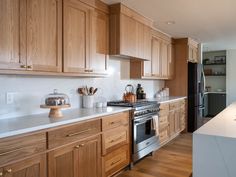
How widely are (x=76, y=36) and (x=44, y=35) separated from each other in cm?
48

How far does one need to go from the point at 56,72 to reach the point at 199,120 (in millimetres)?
4404

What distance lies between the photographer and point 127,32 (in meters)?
3.32

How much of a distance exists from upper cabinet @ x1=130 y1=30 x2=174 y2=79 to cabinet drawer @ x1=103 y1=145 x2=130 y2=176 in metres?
1.58

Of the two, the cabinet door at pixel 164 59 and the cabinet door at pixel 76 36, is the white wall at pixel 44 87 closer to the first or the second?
the cabinet door at pixel 76 36

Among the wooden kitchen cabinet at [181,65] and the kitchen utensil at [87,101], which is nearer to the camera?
the kitchen utensil at [87,101]

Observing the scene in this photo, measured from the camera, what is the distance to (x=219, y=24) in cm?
423

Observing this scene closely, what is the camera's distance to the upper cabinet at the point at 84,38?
2.51m

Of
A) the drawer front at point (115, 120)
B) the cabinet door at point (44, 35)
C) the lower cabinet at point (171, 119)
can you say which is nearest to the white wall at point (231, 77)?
the lower cabinet at point (171, 119)

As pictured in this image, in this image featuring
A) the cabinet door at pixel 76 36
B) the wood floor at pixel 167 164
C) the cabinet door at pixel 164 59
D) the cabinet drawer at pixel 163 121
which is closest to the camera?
the cabinet door at pixel 76 36

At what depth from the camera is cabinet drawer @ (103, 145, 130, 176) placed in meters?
2.68

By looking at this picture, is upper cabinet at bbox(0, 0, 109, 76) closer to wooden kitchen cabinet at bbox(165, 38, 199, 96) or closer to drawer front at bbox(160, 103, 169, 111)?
drawer front at bbox(160, 103, 169, 111)

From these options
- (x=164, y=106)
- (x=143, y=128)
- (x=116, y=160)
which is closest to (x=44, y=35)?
(x=116, y=160)

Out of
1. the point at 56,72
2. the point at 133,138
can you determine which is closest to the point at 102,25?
the point at 56,72

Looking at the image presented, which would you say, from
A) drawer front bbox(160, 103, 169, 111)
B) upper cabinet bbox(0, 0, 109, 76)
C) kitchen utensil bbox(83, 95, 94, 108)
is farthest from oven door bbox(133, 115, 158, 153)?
upper cabinet bbox(0, 0, 109, 76)
